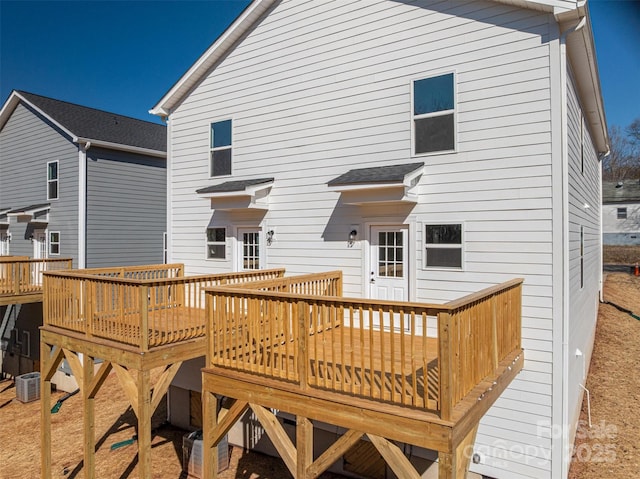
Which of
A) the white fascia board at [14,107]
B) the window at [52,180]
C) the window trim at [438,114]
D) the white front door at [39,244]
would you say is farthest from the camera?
the white front door at [39,244]

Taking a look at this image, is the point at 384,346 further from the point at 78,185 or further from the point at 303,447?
the point at 78,185

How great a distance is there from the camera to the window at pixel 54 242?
14.3 meters

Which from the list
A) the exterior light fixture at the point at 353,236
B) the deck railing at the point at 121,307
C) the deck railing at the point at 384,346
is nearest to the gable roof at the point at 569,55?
the deck railing at the point at 384,346

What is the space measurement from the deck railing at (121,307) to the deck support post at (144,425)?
47 centimetres

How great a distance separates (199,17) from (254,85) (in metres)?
9.91

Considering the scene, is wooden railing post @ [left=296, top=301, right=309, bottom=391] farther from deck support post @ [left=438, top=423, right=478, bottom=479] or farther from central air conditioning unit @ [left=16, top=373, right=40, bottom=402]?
central air conditioning unit @ [left=16, top=373, right=40, bottom=402]

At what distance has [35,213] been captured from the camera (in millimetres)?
14570

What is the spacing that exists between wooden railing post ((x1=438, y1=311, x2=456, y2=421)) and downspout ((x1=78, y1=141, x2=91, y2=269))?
1297 centimetres

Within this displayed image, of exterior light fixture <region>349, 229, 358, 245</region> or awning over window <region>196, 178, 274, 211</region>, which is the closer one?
exterior light fixture <region>349, 229, 358, 245</region>

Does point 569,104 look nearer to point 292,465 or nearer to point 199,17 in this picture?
point 292,465

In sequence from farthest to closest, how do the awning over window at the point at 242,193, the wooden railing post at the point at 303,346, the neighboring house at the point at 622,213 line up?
the neighboring house at the point at 622,213 < the awning over window at the point at 242,193 < the wooden railing post at the point at 303,346

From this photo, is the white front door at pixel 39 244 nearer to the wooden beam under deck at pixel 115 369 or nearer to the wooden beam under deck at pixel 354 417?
the wooden beam under deck at pixel 115 369

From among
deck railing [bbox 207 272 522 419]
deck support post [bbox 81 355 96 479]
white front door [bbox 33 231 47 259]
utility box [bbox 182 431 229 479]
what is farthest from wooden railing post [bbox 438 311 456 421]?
white front door [bbox 33 231 47 259]

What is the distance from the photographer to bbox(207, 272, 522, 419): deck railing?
3779mm
